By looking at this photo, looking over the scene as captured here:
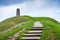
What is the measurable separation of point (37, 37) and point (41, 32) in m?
0.91

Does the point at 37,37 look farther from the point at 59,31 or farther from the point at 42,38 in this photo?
the point at 59,31

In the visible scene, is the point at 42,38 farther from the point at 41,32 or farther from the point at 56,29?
the point at 56,29

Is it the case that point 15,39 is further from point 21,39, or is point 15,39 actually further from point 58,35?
point 58,35

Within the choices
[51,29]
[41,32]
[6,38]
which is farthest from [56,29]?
[6,38]

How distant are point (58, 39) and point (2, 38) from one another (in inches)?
133

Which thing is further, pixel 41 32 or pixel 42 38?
pixel 41 32

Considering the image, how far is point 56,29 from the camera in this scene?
571 inches

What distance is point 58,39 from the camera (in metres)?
13.0

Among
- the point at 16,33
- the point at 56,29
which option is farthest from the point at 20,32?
the point at 56,29

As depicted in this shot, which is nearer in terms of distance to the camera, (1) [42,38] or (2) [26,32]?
(1) [42,38]

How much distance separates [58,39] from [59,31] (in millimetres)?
1127

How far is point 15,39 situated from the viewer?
1282cm

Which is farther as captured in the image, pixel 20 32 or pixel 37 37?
pixel 20 32

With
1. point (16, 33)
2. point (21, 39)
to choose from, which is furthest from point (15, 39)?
point (16, 33)
